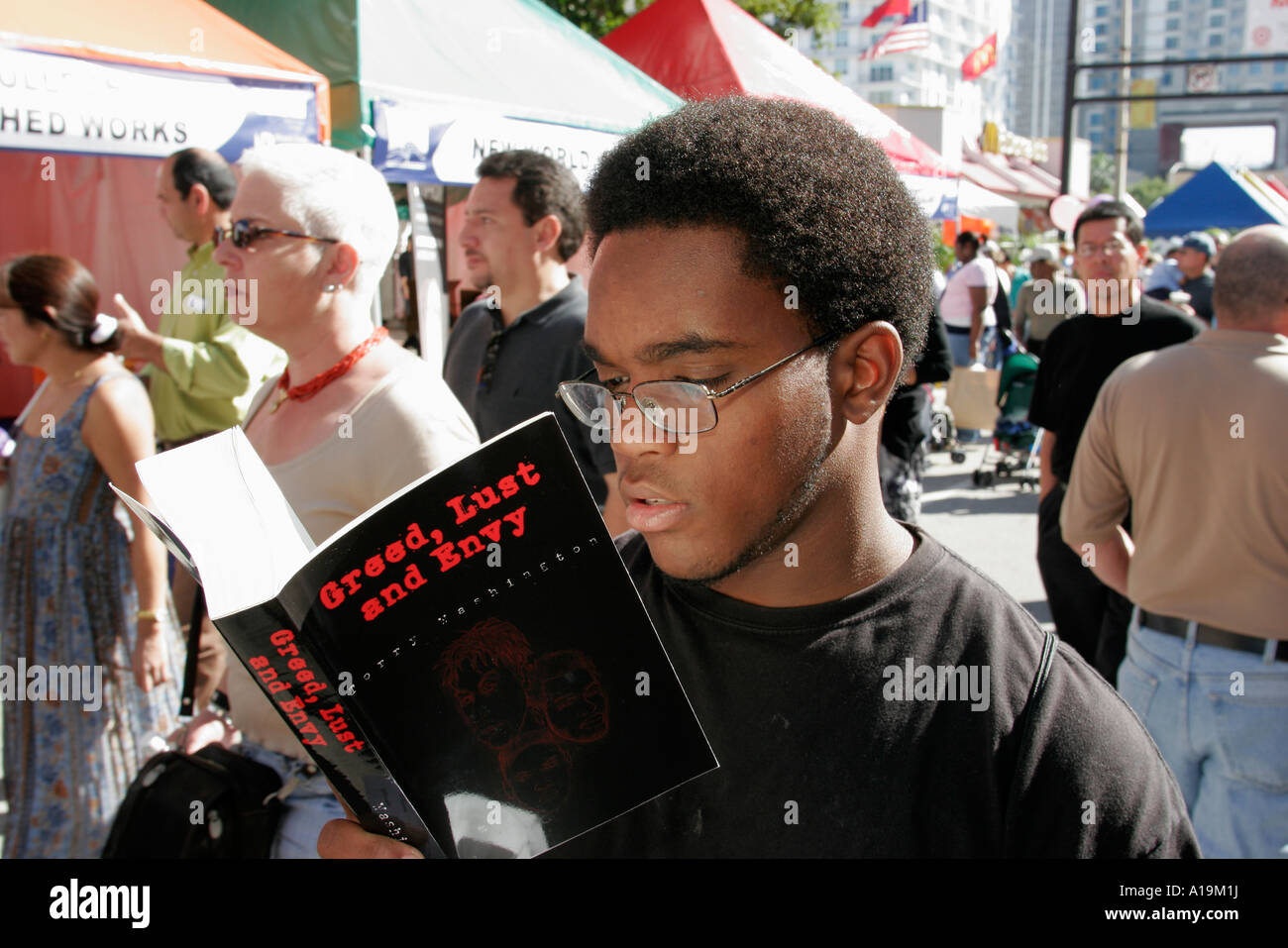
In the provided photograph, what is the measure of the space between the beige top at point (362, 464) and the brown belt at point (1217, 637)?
194cm

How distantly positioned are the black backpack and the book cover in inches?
39.5

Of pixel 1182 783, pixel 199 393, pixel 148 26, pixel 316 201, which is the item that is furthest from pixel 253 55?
pixel 1182 783

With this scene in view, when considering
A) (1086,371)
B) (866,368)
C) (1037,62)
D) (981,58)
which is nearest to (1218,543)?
(1086,371)

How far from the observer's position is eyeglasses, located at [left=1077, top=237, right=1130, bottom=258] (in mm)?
4098

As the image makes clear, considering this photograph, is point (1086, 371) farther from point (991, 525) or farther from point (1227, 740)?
point (991, 525)

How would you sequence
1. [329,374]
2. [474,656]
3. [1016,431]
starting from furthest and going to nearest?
[1016,431] → [329,374] → [474,656]

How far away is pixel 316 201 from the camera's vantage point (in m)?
2.25

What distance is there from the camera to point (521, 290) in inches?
140

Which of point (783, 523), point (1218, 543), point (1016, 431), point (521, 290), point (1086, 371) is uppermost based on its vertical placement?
point (521, 290)

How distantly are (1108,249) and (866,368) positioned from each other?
3346 mm

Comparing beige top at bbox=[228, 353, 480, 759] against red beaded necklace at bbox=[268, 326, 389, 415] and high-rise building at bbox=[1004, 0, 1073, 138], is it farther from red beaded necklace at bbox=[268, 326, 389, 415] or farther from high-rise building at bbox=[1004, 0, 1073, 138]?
high-rise building at bbox=[1004, 0, 1073, 138]

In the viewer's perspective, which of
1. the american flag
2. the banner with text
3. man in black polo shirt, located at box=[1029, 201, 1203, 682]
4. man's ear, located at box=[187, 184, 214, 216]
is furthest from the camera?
the american flag

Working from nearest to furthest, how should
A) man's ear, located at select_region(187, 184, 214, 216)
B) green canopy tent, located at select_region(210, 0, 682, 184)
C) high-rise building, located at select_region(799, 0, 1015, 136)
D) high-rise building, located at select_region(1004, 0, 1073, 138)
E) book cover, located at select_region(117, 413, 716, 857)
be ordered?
book cover, located at select_region(117, 413, 716, 857)
man's ear, located at select_region(187, 184, 214, 216)
green canopy tent, located at select_region(210, 0, 682, 184)
high-rise building, located at select_region(799, 0, 1015, 136)
high-rise building, located at select_region(1004, 0, 1073, 138)

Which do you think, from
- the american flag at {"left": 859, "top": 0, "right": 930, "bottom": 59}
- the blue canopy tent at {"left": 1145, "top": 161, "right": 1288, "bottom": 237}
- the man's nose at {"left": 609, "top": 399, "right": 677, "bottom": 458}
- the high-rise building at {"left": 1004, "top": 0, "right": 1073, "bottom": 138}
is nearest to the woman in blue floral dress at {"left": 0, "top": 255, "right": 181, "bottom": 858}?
the man's nose at {"left": 609, "top": 399, "right": 677, "bottom": 458}
